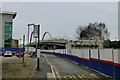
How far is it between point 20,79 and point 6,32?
310 ft

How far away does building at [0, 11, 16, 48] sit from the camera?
11160 cm

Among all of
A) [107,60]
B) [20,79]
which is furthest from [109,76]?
[20,79]

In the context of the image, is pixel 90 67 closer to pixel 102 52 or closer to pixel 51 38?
pixel 102 52

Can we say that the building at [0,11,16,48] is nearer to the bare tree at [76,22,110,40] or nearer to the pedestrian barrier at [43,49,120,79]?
the bare tree at [76,22,110,40]

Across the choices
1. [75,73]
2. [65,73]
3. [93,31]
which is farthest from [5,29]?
[75,73]

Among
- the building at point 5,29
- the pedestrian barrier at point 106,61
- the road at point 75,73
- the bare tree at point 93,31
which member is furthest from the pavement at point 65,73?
the bare tree at point 93,31

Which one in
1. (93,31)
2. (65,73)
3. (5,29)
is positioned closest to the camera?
(65,73)

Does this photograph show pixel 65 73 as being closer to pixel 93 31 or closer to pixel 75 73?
pixel 75 73

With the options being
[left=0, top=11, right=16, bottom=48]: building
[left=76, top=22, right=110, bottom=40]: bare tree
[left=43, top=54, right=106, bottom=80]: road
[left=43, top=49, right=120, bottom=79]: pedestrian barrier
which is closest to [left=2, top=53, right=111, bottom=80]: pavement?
[left=43, top=54, right=106, bottom=80]: road

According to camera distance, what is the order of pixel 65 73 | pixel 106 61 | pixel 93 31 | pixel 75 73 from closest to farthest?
pixel 106 61, pixel 75 73, pixel 65 73, pixel 93 31

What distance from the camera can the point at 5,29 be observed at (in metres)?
113

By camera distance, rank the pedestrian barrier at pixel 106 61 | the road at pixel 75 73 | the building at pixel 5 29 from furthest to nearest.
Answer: the building at pixel 5 29 < the road at pixel 75 73 < the pedestrian barrier at pixel 106 61

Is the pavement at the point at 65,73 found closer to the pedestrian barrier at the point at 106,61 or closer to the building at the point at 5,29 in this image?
the pedestrian barrier at the point at 106,61

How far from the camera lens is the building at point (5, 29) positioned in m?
112
